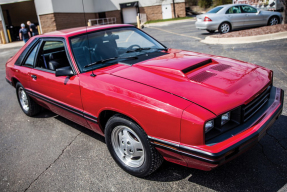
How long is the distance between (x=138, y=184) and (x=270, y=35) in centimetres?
919

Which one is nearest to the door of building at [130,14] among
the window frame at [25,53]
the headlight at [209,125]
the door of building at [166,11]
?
the door of building at [166,11]

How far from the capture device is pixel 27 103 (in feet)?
15.3

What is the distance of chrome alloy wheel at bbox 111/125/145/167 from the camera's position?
262 centimetres

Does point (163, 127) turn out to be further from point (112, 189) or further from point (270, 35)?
point (270, 35)

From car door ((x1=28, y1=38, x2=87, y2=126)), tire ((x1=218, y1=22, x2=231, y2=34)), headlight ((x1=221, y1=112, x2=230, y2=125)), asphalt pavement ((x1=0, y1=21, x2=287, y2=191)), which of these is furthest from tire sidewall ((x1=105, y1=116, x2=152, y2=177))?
tire ((x1=218, y1=22, x2=231, y2=34))

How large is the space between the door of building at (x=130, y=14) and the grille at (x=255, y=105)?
1354 inches

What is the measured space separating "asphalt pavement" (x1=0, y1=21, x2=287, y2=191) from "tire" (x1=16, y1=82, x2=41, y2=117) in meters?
0.28

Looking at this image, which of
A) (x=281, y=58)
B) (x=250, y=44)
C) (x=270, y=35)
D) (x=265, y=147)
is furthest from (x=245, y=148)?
(x=270, y=35)

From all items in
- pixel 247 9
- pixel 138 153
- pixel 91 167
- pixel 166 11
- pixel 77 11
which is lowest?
pixel 91 167

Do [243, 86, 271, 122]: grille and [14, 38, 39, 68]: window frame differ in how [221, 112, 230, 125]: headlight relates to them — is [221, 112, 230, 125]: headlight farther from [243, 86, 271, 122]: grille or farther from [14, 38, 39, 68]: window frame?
[14, 38, 39, 68]: window frame

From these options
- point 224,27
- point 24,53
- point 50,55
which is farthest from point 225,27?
point 24,53

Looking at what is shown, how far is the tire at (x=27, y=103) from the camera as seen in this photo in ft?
14.7

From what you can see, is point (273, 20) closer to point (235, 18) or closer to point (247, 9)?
point (247, 9)

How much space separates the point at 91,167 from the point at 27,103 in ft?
Result: 7.90
